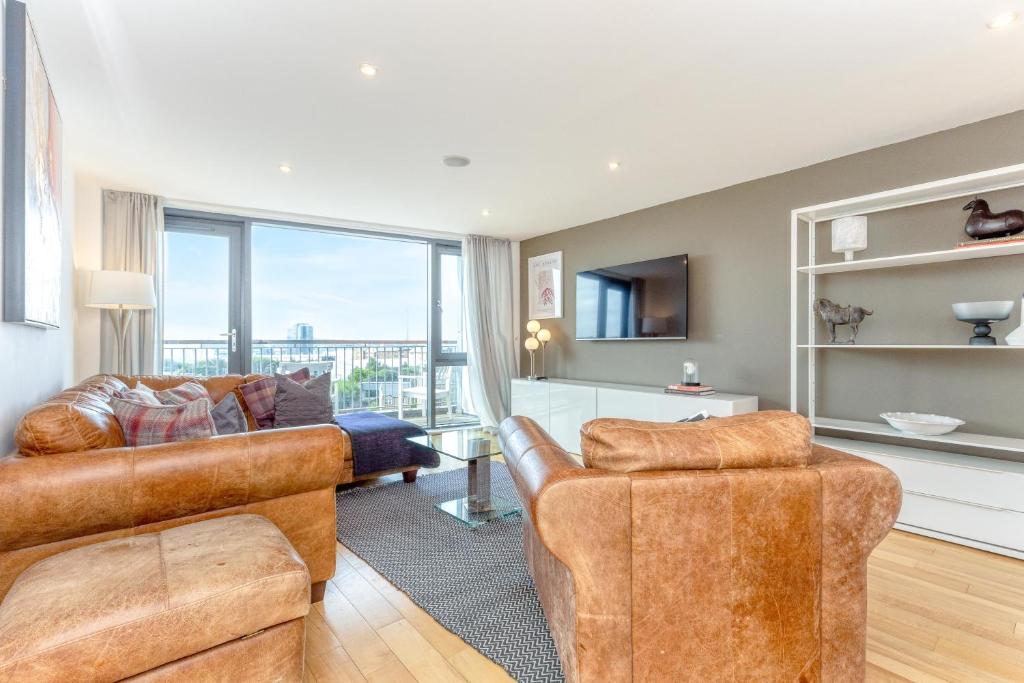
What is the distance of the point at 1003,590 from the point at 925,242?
6.00 ft

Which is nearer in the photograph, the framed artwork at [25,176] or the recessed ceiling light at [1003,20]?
the framed artwork at [25,176]

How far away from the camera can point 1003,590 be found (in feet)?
6.74

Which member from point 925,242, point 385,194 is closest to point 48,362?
point 385,194

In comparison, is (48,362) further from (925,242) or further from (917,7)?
(925,242)

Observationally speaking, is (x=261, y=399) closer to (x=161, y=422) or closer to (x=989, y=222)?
(x=161, y=422)

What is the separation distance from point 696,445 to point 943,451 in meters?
2.51

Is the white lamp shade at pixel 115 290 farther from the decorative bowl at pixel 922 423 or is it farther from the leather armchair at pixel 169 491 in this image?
the decorative bowl at pixel 922 423

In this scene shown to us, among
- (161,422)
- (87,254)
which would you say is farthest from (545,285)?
(161,422)

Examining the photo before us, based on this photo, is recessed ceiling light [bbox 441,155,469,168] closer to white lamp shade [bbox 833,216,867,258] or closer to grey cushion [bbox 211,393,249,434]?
grey cushion [bbox 211,393,249,434]

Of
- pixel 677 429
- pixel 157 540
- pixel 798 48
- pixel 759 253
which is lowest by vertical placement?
pixel 157 540

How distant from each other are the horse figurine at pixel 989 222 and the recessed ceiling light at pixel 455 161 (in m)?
2.78

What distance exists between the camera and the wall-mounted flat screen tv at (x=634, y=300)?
13.3 feet

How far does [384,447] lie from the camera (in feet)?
11.1

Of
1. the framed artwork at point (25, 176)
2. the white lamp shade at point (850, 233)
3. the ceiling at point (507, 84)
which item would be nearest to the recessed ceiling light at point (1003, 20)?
the ceiling at point (507, 84)
